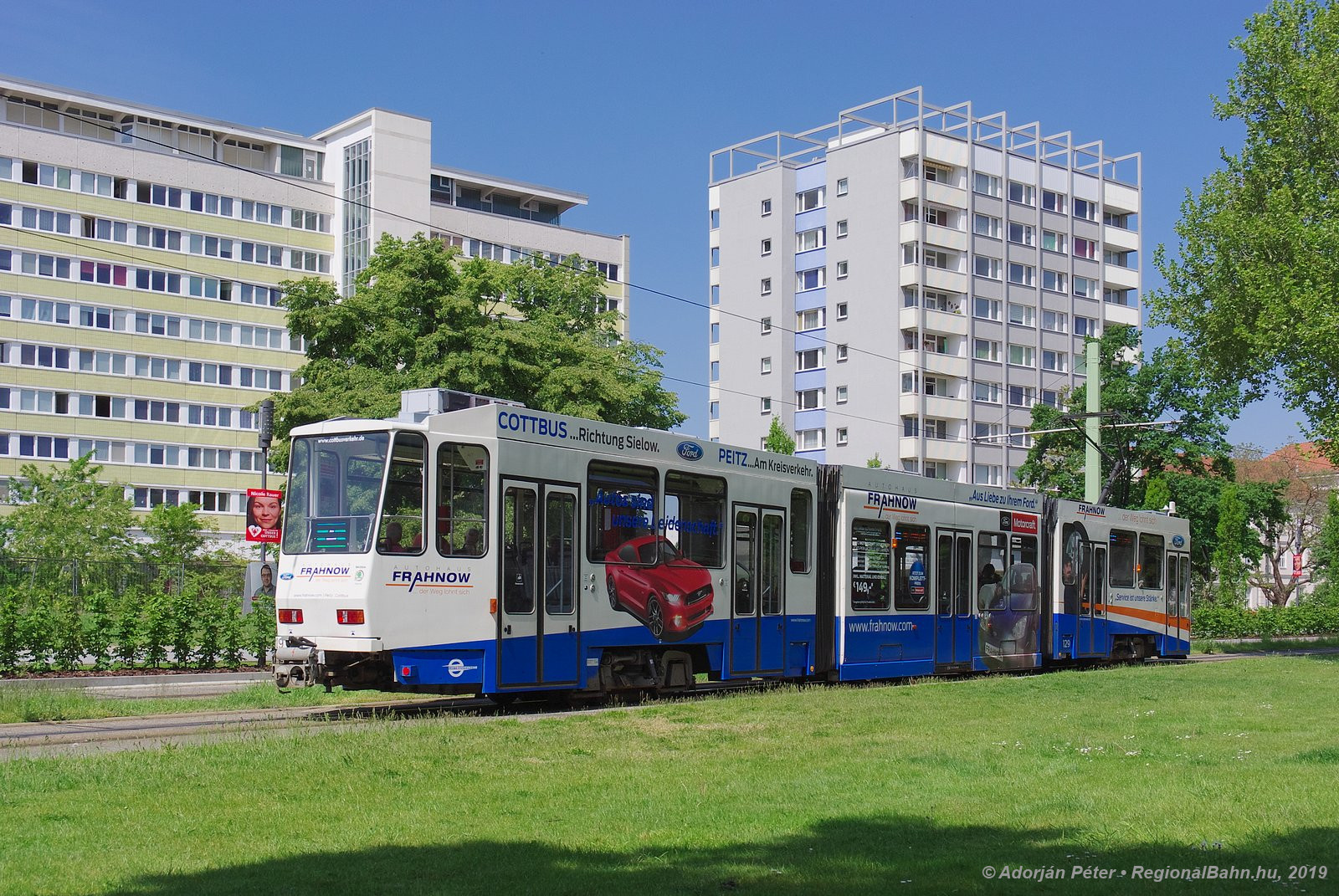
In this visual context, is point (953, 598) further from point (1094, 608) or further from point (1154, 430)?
point (1154, 430)

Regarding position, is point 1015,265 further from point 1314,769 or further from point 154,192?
point 1314,769

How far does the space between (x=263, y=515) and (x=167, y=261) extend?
59.2 metres

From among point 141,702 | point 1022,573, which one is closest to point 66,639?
point 141,702

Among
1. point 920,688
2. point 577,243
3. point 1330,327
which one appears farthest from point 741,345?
point 920,688

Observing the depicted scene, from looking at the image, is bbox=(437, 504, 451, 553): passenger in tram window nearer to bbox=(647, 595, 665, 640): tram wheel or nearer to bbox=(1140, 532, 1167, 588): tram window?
bbox=(647, 595, 665, 640): tram wheel

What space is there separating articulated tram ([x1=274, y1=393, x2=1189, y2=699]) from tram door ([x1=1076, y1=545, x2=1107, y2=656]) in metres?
Result: 2.03

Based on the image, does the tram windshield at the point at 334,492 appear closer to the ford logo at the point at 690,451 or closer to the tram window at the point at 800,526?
the ford logo at the point at 690,451

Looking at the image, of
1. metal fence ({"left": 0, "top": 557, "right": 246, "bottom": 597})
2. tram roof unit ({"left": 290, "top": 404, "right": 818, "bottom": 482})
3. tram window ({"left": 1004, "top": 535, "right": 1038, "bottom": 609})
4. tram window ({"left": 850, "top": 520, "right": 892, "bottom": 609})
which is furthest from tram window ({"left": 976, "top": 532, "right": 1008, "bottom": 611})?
metal fence ({"left": 0, "top": 557, "right": 246, "bottom": 597})

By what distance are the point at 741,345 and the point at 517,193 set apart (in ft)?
62.5

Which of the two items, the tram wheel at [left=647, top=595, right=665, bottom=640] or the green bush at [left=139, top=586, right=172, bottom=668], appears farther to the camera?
the green bush at [left=139, top=586, right=172, bottom=668]

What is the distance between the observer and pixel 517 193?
96.4 m

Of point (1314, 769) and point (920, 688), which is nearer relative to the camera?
point (1314, 769)

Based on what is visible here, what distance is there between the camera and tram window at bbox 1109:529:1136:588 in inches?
1211

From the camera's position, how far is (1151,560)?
32.2 metres
